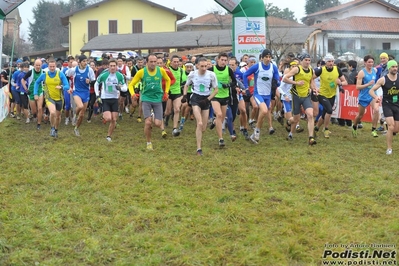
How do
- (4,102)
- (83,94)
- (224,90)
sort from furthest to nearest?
(4,102) → (83,94) → (224,90)

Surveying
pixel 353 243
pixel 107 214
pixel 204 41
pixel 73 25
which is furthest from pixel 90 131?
pixel 73 25

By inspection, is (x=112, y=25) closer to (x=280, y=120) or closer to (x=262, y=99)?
(x=280, y=120)

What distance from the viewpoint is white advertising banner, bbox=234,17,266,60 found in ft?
50.6

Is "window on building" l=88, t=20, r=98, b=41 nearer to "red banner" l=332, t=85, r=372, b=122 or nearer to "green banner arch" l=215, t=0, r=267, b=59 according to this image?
"green banner arch" l=215, t=0, r=267, b=59

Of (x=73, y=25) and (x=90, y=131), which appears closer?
(x=90, y=131)

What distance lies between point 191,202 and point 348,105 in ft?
30.3

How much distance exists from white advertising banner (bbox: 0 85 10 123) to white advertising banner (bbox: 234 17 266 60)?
6.56m

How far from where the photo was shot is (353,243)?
5.36 m

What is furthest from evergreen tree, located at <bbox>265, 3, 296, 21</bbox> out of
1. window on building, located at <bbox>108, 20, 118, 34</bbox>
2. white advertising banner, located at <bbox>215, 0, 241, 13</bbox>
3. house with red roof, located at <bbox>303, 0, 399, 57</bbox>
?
white advertising banner, located at <bbox>215, 0, 241, 13</bbox>

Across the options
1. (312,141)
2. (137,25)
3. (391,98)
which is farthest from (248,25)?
(137,25)

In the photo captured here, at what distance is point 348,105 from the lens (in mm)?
15031

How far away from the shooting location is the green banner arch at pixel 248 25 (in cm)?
1541

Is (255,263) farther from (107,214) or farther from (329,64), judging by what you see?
(329,64)

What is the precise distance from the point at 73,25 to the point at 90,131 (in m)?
42.4
